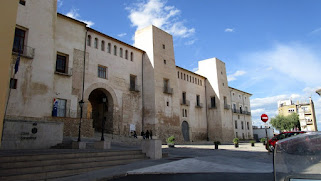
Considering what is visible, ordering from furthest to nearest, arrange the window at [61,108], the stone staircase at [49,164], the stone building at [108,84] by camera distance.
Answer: the window at [61,108] → the stone building at [108,84] → the stone staircase at [49,164]

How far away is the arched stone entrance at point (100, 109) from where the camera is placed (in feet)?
70.7

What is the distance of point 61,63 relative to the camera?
1830 cm

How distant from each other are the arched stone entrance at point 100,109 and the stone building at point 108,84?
0.09m

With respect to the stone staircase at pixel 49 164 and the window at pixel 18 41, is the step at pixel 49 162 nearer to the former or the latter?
the stone staircase at pixel 49 164

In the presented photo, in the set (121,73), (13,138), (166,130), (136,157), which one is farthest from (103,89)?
(136,157)

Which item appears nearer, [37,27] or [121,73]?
[37,27]

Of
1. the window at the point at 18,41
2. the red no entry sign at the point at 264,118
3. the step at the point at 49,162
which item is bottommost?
the step at the point at 49,162

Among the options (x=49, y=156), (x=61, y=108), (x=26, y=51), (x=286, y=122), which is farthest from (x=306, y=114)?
(x=49, y=156)

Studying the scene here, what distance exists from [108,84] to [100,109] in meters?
3.80

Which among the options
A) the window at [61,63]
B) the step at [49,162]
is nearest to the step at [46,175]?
the step at [49,162]

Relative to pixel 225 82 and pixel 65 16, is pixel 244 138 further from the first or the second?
pixel 65 16

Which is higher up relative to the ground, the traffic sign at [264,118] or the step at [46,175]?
the traffic sign at [264,118]

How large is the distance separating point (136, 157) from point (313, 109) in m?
63.0

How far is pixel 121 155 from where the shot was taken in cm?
963
